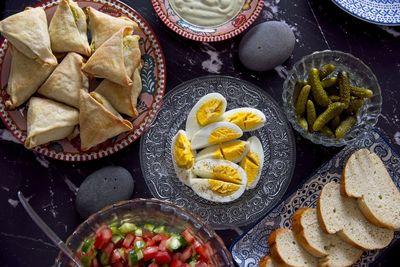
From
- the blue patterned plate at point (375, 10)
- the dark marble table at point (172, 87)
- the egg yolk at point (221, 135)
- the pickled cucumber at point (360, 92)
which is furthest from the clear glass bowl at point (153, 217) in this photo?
the blue patterned plate at point (375, 10)

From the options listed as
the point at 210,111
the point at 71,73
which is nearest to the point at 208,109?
the point at 210,111

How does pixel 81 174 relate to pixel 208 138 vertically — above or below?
below

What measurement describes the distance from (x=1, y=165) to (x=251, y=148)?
3.47 ft

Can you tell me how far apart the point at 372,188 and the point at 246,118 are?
0.61 m

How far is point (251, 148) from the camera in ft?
8.84

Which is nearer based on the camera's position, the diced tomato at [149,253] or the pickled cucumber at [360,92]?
the diced tomato at [149,253]

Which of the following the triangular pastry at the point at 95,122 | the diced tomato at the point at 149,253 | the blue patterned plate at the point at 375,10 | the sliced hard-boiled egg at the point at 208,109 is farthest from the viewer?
the blue patterned plate at the point at 375,10

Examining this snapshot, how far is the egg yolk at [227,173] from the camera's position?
8.61 ft

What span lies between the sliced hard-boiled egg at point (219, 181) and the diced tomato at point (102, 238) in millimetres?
406

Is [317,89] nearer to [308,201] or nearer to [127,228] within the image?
[308,201]

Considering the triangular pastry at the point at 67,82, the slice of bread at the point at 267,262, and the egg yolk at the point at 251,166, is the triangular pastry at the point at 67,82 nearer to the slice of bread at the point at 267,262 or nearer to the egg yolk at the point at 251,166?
the egg yolk at the point at 251,166

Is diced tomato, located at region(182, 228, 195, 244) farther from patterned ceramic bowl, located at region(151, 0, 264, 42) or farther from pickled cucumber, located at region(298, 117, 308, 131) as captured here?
patterned ceramic bowl, located at region(151, 0, 264, 42)

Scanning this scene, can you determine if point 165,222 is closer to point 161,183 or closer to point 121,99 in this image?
point 161,183

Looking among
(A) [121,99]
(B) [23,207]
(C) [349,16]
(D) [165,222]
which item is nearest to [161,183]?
(D) [165,222]
